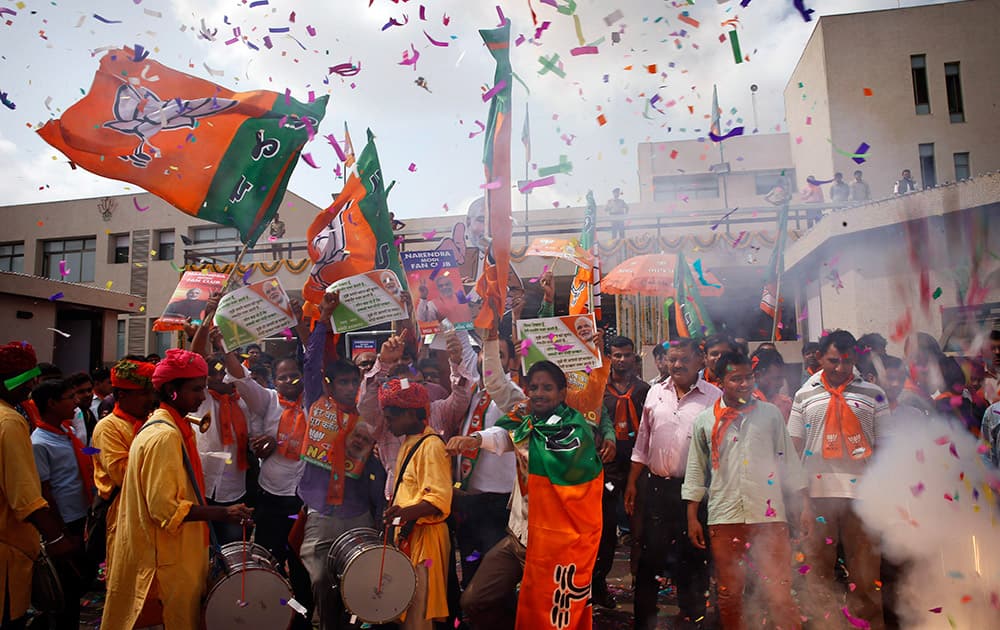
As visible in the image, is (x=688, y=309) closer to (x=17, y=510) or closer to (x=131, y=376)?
(x=131, y=376)

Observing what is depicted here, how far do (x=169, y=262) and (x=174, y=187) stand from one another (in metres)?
24.3

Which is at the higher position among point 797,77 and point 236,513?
point 797,77

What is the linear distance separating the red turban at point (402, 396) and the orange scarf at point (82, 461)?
2.22 meters

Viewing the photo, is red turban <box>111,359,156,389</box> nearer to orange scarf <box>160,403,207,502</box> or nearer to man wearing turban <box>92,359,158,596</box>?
man wearing turban <box>92,359,158,596</box>

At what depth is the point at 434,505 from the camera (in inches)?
155

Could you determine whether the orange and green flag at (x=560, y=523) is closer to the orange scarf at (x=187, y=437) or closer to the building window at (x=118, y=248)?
the orange scarf at (x=187, y=437)

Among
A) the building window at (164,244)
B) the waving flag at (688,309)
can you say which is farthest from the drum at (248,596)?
the building window at (164,244)

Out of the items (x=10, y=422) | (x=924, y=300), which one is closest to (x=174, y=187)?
(x=10, y=422)

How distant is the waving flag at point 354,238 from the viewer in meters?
6.16

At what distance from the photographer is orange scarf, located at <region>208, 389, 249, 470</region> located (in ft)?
16.6

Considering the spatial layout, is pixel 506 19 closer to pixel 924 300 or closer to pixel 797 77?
pixel 924 300

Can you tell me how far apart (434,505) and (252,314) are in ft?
7.06

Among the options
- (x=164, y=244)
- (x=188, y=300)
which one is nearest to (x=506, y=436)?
(x=188, y=300)

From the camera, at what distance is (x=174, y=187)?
536 centimetres
